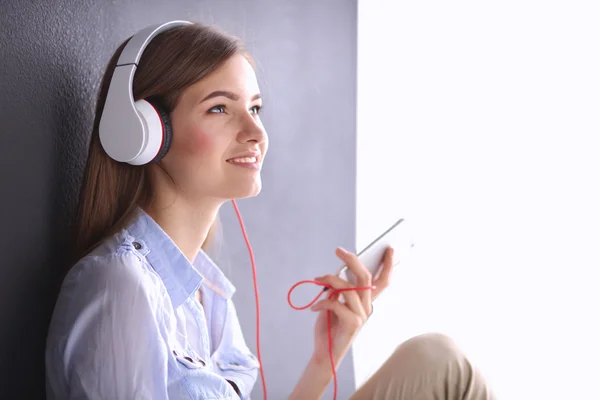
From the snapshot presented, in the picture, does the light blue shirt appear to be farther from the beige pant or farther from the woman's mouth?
the beige pant

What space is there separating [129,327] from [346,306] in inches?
17.4

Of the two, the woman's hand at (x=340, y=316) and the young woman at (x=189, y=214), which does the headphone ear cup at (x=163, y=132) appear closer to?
the young woman at (x=189, y=214)

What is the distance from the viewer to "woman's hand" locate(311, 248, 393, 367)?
125 cm

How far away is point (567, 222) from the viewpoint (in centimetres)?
247

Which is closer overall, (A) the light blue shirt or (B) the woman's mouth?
(A) the light blue shirt

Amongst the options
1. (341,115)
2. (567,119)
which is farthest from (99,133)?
(567,119)

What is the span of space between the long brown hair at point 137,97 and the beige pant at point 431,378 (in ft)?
1.80

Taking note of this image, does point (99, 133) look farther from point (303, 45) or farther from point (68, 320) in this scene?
point (303, 45)

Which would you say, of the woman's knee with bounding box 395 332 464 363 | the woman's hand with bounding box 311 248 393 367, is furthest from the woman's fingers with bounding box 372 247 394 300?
the woman's knee with bounding box 395 332 464 363

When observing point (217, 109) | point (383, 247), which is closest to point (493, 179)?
point (383, 247)

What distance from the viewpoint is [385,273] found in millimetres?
1317

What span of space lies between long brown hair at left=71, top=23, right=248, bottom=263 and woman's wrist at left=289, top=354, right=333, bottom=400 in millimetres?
479

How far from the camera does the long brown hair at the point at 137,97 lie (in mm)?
1189

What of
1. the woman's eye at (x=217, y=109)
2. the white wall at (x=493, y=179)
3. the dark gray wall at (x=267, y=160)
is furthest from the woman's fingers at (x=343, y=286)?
the white wall at (x=493, y=179)
